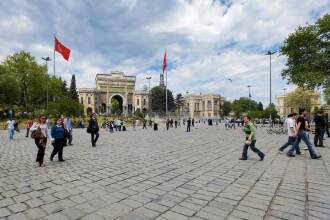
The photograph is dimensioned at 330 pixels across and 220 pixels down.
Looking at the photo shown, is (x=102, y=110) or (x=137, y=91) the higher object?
(x=137, y=91)

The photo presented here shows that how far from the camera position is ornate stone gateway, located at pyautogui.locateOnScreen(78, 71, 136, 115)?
11350 cm

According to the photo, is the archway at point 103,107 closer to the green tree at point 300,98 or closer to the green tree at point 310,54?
the green tree at point 300,98

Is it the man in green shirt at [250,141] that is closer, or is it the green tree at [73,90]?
the man in green shirt at [250,141]

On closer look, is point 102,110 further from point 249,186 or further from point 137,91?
point 249,186

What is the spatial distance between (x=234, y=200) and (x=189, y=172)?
236 centimetres

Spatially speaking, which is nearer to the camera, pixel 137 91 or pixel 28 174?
pixel 28 174

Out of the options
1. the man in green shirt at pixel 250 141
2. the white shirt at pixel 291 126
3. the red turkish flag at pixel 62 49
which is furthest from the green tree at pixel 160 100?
the man in green shirt at pixel 250 141

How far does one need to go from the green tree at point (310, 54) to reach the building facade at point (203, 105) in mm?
108314

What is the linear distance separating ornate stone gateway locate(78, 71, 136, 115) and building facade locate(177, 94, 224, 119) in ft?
112

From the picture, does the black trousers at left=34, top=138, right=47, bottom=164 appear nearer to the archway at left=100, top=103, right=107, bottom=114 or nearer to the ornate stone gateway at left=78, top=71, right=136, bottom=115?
the ornate stone gateway at left=78, top=71, right=136, bottom=115

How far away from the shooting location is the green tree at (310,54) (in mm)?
25969

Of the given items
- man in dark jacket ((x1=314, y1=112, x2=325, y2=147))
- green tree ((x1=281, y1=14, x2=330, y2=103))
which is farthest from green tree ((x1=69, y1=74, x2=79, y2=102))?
man in dark jacket ((x1=314, y1=112, x2=325, y2=147))

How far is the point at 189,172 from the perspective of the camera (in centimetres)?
671

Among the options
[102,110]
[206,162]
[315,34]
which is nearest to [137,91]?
[102,110]
